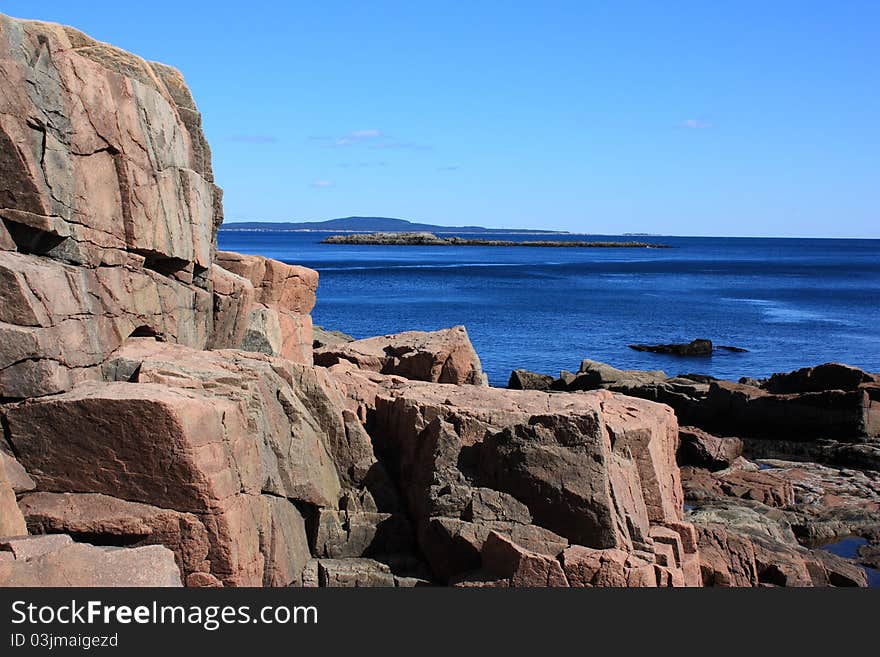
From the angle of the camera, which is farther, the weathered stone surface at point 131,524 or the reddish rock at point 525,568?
the reddish rock at point 525,568

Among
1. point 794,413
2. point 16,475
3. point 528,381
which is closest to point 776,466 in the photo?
point 794,413

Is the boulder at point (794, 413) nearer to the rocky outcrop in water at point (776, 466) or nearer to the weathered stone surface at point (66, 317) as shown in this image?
the rocky outcrop in water at point (776, 466)

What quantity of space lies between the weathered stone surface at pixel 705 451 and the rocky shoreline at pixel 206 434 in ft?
24.7

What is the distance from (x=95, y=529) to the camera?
37.8 feet

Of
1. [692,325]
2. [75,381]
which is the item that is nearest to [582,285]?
[692,325]

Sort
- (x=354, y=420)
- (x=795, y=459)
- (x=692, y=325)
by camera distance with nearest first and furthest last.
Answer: (x=354, y=420) → (x=795, y=459) → (x=692, y=325)

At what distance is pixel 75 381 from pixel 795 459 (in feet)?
77.7

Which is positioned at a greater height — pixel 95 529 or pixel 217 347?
pixel 217 347

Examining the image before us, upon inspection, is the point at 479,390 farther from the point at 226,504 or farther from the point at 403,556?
the point at 226,504

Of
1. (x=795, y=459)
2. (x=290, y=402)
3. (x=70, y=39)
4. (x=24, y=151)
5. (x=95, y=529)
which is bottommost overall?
(x=795, y=459)

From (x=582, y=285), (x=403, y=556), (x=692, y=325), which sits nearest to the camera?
(x=403, y=556)

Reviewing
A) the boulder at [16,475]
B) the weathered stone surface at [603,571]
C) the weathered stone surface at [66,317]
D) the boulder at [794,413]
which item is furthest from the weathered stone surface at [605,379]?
the boulder at [16,475]

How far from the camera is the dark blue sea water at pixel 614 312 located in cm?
5259

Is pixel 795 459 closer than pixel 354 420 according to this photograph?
No
